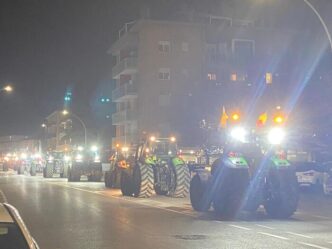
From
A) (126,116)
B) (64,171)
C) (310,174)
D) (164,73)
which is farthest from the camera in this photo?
(126,116)

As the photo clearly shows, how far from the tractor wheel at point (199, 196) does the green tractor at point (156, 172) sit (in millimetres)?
6079

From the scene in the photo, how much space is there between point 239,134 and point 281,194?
2177 mm

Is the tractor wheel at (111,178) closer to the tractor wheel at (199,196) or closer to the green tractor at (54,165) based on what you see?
the tractor wheel at (199,196)

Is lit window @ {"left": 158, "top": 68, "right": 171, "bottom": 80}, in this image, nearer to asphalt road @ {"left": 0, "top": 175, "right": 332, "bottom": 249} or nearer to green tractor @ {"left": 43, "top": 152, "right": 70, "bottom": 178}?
green tractor @ {"left": 43, "top": 152, "right": 70, "bottom": 178}

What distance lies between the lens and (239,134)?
704 inches

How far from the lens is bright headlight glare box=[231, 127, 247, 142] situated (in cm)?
1778

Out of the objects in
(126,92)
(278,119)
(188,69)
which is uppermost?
(188,69)

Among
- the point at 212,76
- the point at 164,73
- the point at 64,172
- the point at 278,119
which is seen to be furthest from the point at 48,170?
the point at 278,119

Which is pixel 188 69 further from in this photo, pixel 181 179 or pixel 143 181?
pixel 143 181

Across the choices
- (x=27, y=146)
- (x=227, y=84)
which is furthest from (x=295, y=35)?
(x=27, y=146)

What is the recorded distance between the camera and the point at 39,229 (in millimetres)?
13945

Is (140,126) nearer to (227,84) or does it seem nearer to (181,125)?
(181,125)

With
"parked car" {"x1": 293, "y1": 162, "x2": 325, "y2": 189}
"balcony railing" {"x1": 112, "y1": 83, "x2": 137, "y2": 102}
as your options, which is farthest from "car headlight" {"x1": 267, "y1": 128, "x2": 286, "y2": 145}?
"balcony railing" {"x1": 112, "y1": 83, "x2": 137, "y2": 102}

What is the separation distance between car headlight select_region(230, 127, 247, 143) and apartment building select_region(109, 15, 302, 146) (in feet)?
129
